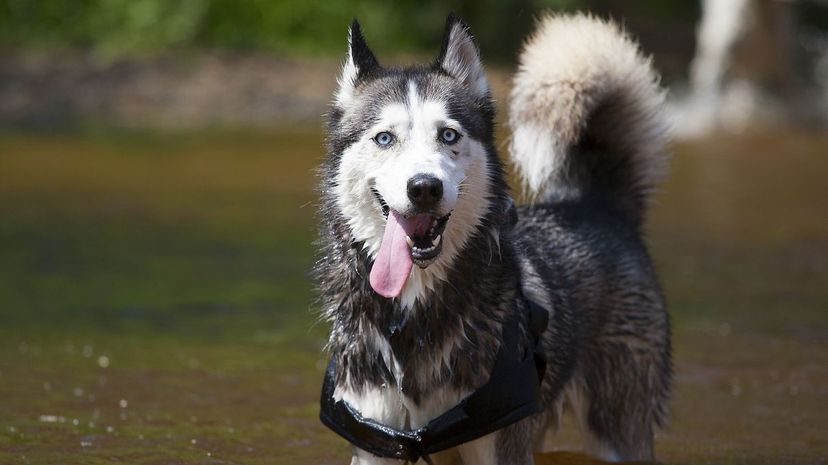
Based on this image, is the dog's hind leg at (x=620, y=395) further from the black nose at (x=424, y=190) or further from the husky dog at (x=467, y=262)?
the black nose at (x=424, y=190)

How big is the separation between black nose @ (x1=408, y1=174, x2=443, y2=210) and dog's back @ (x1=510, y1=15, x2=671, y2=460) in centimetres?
84

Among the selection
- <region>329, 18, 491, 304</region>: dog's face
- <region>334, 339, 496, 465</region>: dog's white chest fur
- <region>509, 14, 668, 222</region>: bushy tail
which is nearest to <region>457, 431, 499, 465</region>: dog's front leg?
<region>334, 339, 496, 465</region>: dog's white chest fur

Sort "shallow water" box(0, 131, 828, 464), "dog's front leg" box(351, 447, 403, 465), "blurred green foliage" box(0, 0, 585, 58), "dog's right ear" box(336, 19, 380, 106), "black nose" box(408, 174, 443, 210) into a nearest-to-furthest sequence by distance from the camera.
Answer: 1. "black nose" box(408, 174, 443, 210)
2. "dog's front leg" box(351, 447, 403, 465)
3. "dog's right ear" box(336, 19, 380, 106)
4. "shallow water" box(0, 131, 828, 464)
5. "blurred green foliage" box(0, 0, 585, 58)

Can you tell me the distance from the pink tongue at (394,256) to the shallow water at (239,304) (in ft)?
1.79

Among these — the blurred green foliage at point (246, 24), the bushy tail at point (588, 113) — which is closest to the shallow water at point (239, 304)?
the bushy tail at point (588, 113)

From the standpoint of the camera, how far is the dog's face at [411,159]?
4.17m

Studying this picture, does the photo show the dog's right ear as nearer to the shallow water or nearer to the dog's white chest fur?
the shallow water

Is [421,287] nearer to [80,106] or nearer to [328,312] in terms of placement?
[328,312]

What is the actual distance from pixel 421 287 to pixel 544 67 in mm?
1621

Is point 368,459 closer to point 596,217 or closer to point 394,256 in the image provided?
point 394,256

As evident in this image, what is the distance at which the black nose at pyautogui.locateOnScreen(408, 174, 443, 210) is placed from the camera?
160 inches

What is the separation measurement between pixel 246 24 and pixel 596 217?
1482cm

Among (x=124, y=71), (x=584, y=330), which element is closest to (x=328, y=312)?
(x=584, y=330)

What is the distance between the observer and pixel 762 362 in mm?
7254
